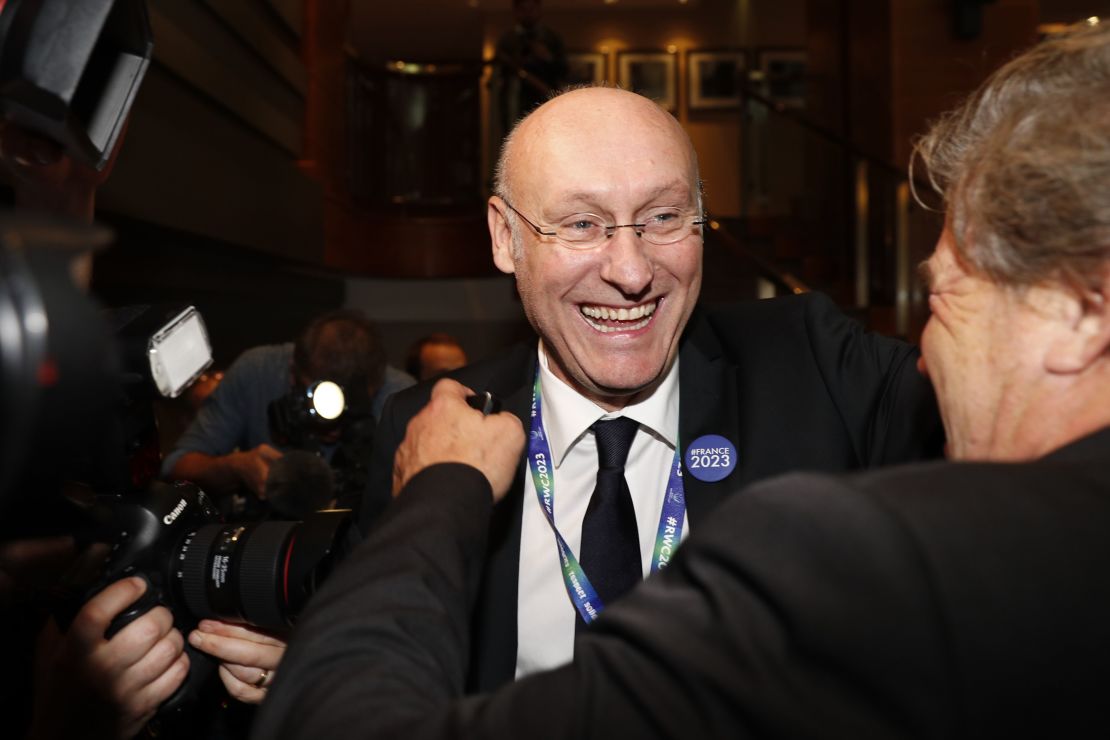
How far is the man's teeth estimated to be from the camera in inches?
63.7

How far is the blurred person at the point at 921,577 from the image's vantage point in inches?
26.9

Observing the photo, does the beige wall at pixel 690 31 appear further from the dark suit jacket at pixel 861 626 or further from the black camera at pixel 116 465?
the dark suit jacket at pixel 861 626

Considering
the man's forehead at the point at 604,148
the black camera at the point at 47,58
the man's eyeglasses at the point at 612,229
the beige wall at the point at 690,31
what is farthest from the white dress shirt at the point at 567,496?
the beige wall at the point at 690,31

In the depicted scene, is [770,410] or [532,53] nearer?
[770,410]

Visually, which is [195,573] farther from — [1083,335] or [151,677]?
[1083,335]

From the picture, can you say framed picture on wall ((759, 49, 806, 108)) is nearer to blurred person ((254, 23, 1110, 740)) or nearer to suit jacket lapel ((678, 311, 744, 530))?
suit jacket lapel ((678, 311, 744, 530))

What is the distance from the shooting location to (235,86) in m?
4.83

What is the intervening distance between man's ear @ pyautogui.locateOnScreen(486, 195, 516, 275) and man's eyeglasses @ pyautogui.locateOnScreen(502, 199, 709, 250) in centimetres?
17

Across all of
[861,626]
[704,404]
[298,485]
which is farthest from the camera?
[298,485]

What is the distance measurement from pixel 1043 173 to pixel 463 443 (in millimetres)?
677

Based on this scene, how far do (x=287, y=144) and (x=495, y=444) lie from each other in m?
5.12

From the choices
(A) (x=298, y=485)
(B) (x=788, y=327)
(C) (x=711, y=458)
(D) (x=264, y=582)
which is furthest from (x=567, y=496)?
(A) (x=298, y=485)

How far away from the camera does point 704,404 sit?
1.61 metres

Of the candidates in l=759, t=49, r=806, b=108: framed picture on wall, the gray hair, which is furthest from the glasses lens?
l=759, t=49, r=806, b=108: framed picture on wall
